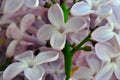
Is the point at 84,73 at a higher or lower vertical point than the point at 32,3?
lower

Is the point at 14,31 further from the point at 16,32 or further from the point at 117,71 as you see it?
the point at 117,71

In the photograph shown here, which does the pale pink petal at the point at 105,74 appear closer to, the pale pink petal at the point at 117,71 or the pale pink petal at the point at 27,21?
the pale pink petal at the point at 117,71

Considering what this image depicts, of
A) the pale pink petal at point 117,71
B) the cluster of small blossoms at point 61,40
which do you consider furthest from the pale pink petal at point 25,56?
the pale pink petal at point 117,71

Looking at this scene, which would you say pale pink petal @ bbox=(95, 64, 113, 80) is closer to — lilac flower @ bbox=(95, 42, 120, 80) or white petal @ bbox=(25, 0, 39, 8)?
lilac flower @ bbox=(95, 42, 120, 80)

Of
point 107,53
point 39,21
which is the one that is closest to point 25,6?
point 39,21

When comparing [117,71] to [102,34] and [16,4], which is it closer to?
[102,34]

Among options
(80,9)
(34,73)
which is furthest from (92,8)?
(34,73)

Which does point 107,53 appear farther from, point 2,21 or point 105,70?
point 2,21

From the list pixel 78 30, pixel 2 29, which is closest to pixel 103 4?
pixel 78 30
